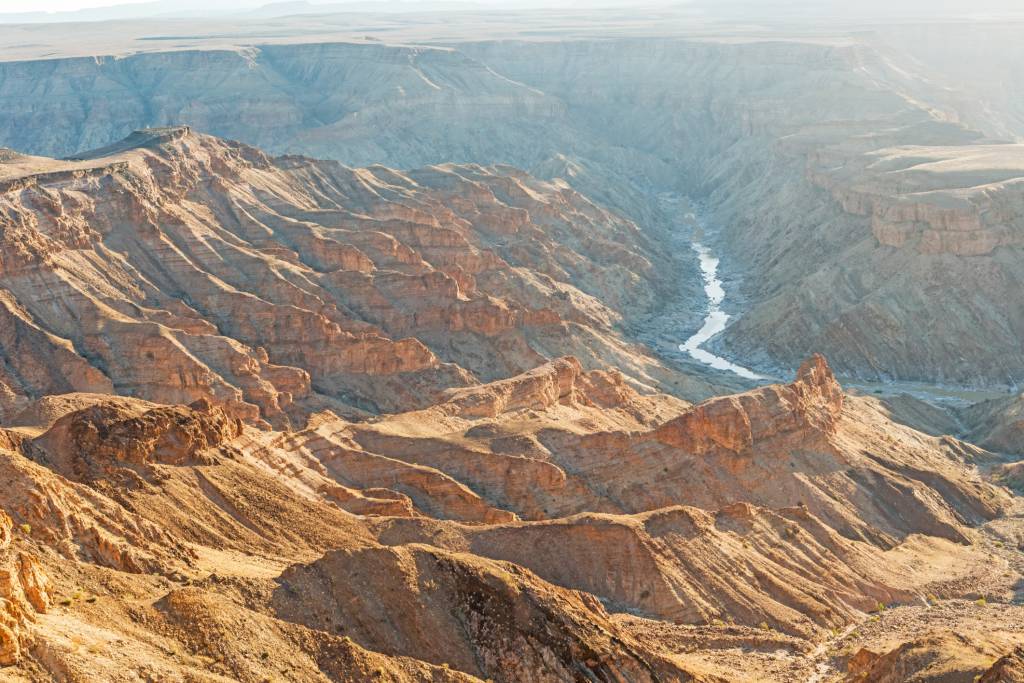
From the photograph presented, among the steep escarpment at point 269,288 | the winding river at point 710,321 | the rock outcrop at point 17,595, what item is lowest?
the winding river at point 710,321

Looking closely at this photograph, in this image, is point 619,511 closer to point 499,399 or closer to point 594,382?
point 499,399

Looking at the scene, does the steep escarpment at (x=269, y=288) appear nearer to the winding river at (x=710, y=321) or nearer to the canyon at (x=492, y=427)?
the canyon at (x=492, y=427)

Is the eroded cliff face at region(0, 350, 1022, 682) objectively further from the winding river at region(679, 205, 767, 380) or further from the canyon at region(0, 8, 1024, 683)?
the winding river at region(679, 205, 767, 380)

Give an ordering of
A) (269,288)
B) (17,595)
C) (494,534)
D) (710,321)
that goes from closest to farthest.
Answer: (17,595)
(494,534)
(269,288)
(710,321)

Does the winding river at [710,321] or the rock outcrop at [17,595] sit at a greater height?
the rock outcrop at [17,595]

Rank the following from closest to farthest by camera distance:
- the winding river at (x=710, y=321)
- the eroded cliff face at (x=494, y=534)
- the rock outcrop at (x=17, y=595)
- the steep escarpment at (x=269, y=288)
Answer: the rock outcrop at (x=17, y=595) < the eroded cliff face at (x=494, y=534) < the steep escarpment at (x=269, y=288) < the winding river at (x=710, y=321)

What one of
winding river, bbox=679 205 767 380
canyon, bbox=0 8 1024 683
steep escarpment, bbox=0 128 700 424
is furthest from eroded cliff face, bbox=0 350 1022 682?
winding river, bbox=679 205 767 380

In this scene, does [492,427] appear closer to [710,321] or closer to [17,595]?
[17,595]

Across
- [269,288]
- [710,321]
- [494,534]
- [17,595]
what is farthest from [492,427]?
[710,321]

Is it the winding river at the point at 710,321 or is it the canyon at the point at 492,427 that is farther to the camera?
the winding river at the point at 710,321

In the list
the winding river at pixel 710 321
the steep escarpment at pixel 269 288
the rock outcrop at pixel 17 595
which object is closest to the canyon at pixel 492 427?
the rock outcrop at pixel 17 595
